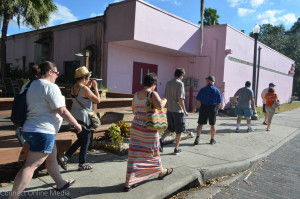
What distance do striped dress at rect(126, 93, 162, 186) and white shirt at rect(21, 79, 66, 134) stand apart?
116 cm

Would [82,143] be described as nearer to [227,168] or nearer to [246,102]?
[227,168]

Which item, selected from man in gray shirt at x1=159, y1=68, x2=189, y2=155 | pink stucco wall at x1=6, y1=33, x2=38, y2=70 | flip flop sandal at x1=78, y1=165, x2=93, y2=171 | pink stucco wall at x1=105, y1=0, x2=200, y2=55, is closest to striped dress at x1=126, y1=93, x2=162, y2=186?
flip flop sandal at x1=78, y1=165, x2=93, y2=171

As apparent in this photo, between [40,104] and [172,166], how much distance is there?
2.68 m

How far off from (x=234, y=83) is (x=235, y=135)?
7669 mm

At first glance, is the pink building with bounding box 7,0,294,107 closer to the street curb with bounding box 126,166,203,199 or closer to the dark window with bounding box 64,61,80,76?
the dark window with bounding box 64,61,80,76

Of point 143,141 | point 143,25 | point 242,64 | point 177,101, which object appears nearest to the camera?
point 143,141

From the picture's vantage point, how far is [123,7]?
979cm

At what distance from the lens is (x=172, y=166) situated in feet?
14.2

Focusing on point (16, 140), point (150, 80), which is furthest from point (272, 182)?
point (16, 140)

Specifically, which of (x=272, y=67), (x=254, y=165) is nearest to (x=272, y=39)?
(x=272, y=67)

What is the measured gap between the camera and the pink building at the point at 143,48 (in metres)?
10.0

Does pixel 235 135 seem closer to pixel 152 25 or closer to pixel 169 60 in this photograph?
pixel 152 25

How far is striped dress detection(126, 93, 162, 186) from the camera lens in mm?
3281

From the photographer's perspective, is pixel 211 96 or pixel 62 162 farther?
pixel 211 96
